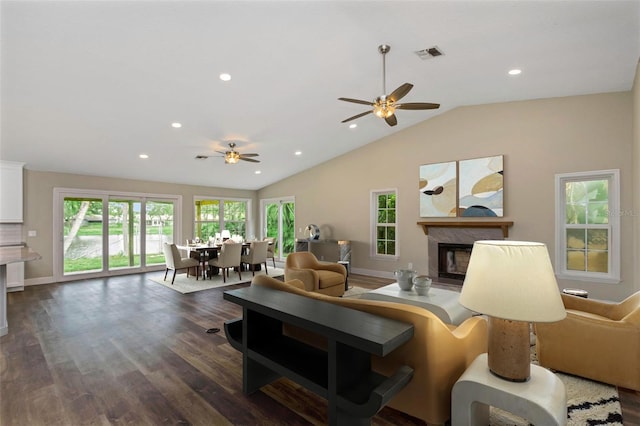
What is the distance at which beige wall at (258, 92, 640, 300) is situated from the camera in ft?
14.9

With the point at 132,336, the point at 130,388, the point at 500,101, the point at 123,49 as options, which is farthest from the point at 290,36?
A: the point at 500,101

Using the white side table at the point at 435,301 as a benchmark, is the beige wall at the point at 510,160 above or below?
above

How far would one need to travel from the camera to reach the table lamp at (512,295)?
4.68 feet

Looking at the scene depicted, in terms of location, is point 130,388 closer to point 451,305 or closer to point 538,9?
point 451,305

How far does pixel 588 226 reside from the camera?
4785mm

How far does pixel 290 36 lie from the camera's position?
3.07 m

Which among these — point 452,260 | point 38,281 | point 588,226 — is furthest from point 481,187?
point 38,281

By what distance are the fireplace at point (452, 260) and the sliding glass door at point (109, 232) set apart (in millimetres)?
6897

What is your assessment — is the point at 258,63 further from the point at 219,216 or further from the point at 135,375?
the point at 219,216

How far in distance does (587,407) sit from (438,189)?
4.42 metres

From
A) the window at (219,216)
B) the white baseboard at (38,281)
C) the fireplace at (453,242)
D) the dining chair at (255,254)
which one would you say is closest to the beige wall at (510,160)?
the fireplace at (453,242)

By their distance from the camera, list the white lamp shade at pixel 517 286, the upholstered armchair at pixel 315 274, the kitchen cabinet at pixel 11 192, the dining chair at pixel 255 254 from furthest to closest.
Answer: the dining chair at pixel 255 254, the kitchen cabinet at pixel 11 192, the upholstered armchair at pixel 315 274, the white lamp shade at pixel 517 286

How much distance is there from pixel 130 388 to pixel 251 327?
3.64 ft

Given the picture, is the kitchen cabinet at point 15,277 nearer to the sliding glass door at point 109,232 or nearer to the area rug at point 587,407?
the sliding glass door at point 109,232
